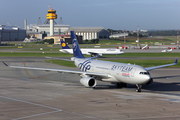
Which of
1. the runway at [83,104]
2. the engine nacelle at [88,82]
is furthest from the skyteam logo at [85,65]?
the runway at [83,104]

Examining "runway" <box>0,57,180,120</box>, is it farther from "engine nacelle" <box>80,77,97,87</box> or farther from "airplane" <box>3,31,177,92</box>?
"airplane" <box>3,31,177,92</box>

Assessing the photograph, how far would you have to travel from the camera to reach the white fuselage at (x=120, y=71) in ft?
106

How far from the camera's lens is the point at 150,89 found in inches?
1454

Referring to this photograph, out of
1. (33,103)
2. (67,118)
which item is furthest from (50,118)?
(33,103)

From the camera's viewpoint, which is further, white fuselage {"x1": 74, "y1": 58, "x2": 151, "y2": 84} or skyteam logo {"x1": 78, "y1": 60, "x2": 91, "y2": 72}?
skyteam logo {"x1": 78, "y1": 60, "x2": 91, "y2": 72}

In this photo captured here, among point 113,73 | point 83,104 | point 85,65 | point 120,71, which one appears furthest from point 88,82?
point 83,104

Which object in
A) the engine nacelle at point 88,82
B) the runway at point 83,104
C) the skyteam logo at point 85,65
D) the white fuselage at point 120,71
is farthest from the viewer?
the skyteam logo at point 85,65

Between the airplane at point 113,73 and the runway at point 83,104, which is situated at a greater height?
the airplane at point 113,73

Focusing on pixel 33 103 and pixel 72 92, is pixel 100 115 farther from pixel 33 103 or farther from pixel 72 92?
pixel 72 92

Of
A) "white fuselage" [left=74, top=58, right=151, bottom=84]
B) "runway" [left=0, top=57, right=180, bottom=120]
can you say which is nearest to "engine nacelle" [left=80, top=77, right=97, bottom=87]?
"runway" [left=0, top=57, right=180, bottom=120]

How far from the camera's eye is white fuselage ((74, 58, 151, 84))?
32250mm

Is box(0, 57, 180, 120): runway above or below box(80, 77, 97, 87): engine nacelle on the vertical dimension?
below

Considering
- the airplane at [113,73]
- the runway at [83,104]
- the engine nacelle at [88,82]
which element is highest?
the airplane at [113,73]

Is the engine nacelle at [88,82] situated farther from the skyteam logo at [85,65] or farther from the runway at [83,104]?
the skyteam logo at [85,65]
